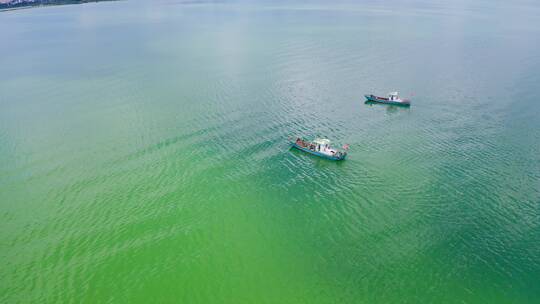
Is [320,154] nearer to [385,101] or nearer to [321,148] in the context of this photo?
[321,148]

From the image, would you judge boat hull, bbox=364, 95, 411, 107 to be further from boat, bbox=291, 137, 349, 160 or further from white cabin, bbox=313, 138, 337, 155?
white cabin, bbox=313, 138, 337, 155

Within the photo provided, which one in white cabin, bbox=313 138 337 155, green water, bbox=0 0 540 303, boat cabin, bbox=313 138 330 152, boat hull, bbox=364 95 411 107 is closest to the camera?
green water, bbox=0 0 540 303

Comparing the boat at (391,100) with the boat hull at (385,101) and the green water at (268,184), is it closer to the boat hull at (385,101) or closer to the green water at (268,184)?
the boat hull at (385,101)

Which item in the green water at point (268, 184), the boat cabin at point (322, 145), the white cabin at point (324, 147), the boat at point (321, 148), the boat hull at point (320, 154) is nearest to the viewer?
the green water at point (268, 184)

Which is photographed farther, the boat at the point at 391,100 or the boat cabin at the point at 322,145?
the boat at the point at 391,100

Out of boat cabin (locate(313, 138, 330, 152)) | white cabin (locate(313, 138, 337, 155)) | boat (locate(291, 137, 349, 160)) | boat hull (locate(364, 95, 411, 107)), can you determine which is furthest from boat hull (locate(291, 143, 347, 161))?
boat hull (locate(364, 95, 411, 107))

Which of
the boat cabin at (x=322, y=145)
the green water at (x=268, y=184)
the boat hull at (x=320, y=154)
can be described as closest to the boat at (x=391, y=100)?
the green water at (x=268, y=184)
